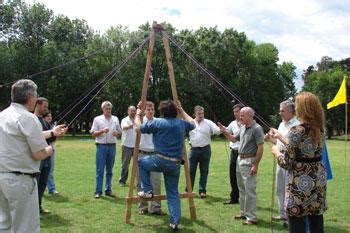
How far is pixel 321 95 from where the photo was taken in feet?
207

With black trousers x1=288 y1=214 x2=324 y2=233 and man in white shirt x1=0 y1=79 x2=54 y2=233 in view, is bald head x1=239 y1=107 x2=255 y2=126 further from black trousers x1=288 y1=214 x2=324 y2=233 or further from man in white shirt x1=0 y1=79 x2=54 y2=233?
man in white shirt x1=0 y1=79 x2=54 y2=233

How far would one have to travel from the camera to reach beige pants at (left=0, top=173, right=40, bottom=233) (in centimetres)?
494

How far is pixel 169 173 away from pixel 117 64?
4035cm

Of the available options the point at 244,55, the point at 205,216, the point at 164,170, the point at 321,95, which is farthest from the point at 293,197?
the point at 321,95

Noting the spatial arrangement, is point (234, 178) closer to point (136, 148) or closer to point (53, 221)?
point (136, 148)

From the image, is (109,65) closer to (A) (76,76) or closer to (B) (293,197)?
(A) (76,76)

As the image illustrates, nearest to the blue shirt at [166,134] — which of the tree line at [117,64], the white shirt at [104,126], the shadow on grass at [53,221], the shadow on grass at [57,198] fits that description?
the shadow on grass at [53,221]

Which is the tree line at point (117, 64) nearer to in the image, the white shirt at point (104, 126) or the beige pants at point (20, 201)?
the white shirt at point (104, 126)

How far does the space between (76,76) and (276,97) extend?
24.6 metres

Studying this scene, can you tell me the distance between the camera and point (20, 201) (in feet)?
16.2

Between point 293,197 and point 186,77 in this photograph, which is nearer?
point 293,197

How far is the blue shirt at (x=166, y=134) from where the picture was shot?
23.1ft

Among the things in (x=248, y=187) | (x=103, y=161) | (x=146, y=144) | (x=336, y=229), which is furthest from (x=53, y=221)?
(x=336, y=229)

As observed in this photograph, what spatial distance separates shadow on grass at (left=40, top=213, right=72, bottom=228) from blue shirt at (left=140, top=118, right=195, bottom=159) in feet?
7.82
